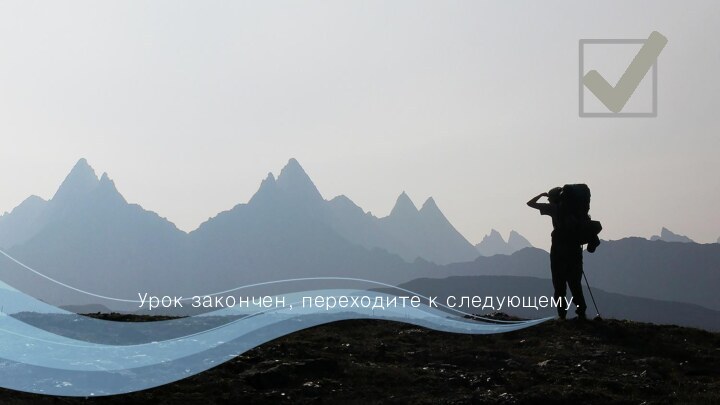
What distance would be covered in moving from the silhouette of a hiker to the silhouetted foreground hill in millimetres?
1923

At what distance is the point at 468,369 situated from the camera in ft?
89.6

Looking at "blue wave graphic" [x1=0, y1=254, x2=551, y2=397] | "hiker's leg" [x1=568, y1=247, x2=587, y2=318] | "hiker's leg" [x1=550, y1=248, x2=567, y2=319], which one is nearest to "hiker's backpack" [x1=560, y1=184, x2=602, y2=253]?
"hiker's leg" [x1=568, y1=247, x2=587, y2=318]

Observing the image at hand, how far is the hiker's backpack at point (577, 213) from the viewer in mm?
34438

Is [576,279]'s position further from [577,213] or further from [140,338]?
[140,338]

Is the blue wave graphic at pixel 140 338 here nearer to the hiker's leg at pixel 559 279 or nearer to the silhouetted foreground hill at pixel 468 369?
the silhouetted foreground hill at pixel 468 369

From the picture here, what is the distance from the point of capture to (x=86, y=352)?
28.2 meters

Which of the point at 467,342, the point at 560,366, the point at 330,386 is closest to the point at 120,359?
the point at 330,386

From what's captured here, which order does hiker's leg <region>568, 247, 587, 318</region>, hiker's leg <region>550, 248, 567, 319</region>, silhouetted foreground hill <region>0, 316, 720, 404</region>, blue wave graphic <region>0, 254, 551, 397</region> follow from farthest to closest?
hiker's leg <region>550, 248, 567, 319</region> → hiker's leg <region>568, 247, 587, 318</region> → blue wave graphic <region>0, 254, 551, 397</region> → silhouetted foreground hill <region>0, 316, 720, 404</region>

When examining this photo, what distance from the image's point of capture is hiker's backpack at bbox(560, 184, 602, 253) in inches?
1356

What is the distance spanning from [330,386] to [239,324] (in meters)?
8.71

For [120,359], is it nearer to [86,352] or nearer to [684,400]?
[86,352]

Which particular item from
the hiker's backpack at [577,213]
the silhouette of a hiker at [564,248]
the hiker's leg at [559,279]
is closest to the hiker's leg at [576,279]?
the silhouette of a hiker at [564,248]

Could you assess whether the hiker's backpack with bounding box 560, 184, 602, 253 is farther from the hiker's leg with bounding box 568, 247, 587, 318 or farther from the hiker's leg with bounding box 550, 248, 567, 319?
the hiker's leg with bounding box 550, 248, 567, 319

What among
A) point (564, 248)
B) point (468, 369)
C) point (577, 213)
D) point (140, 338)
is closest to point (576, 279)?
point (564, 248)
